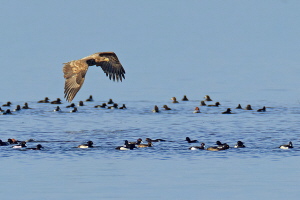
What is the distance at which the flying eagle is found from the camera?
32.6m

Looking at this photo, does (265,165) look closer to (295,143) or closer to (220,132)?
(295,143)

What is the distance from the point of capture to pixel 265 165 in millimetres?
31688

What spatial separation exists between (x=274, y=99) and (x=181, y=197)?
33234 mm

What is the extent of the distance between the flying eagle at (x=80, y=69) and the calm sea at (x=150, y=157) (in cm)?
261

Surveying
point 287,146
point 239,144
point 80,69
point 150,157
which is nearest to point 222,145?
point 239,144

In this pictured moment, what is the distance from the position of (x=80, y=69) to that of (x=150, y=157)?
13.9 ft

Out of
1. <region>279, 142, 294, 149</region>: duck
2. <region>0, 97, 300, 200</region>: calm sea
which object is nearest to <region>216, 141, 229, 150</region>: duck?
<region>0, 97, 300, 200</region>: calm sea

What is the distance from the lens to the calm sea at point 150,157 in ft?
88.8

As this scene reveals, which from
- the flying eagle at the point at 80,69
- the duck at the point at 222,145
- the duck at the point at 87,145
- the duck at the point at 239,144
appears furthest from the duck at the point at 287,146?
the duck at the point at 87,145

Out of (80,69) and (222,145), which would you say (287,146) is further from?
(80,69)

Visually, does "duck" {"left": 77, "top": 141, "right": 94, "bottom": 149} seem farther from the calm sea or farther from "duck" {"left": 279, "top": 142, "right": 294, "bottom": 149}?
"duck" {"left": 279, "top": 142, "right": 294, "bottom": 149}

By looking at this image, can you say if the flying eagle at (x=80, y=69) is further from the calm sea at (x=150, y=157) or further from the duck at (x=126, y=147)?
the duck at (x=126, y=147)

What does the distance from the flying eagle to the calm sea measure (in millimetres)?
2606

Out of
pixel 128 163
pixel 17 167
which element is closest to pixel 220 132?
pixel 128 163
